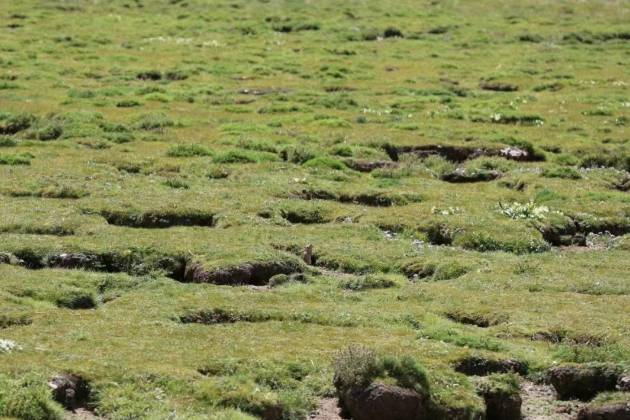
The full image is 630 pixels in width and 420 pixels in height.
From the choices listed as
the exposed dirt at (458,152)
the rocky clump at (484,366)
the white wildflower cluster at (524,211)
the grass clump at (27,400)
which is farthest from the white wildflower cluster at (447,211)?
the grass clump at (27,400)

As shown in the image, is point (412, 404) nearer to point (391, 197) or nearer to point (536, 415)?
point (536, 415)

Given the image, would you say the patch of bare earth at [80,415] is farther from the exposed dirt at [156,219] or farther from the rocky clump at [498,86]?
the rocky clump at [498,86]

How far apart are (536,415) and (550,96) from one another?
42176 millimetres

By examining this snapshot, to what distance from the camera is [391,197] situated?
35.8m

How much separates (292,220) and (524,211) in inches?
269

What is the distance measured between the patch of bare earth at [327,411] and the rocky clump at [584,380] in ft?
13.2

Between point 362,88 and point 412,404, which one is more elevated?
point 412,404

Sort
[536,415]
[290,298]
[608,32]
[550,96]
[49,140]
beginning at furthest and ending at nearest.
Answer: [608,32], [550,96], [49,140], [290,298], [536,415]

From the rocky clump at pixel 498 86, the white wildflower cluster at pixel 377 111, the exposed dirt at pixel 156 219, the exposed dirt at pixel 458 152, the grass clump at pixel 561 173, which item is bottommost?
the rocky clump at pixel 498 86

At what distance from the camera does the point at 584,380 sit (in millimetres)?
19625

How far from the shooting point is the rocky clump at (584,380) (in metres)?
19.5

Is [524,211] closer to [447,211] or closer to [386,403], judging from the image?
[447,211]

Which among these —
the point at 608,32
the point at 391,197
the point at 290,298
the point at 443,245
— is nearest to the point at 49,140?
the point at 391,197

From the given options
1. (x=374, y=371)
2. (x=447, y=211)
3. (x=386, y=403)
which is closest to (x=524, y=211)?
(x=447, y=211)
